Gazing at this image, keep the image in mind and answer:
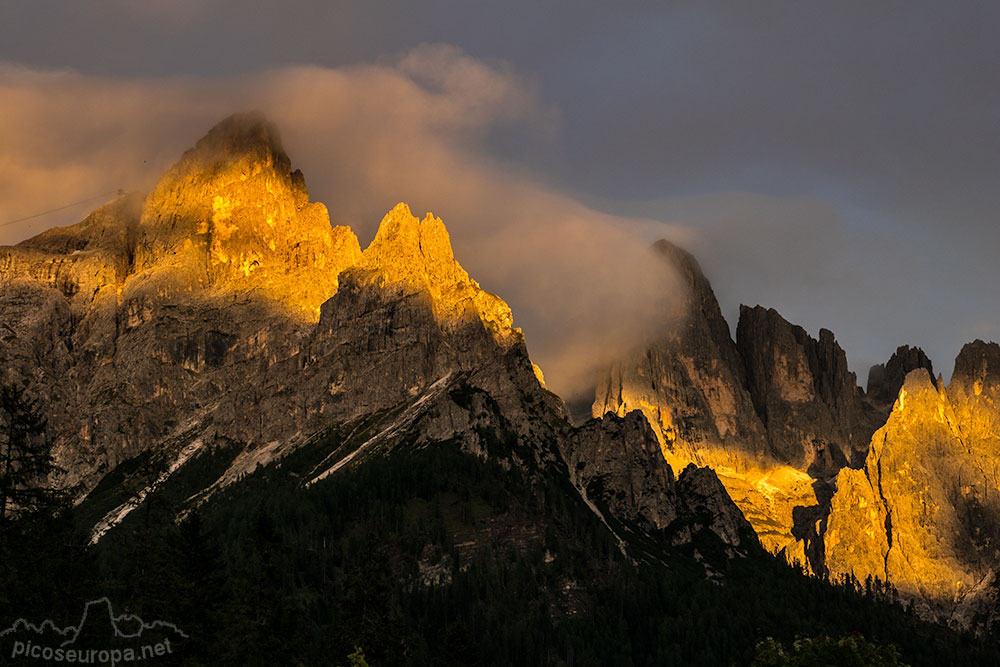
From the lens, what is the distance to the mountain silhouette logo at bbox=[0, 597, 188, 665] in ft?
217

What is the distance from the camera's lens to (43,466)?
6731 centimetres

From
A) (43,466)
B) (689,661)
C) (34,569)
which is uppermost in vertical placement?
(43,466)

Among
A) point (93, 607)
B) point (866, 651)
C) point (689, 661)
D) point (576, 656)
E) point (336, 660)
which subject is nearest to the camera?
point (866, 651)

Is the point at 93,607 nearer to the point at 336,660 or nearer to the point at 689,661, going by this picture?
the point at 336,660

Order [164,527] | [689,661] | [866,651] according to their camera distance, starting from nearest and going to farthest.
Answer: [866,651], [164,527], [689,661]

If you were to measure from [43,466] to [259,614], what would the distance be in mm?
22659

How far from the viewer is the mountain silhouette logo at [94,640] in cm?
6619

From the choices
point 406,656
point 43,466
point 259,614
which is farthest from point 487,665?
point 43,466

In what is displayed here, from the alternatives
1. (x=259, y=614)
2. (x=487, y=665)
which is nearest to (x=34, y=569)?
(x=259, y=614)

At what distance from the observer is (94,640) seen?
74500mm

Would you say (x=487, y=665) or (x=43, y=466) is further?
(x=487, y=665)

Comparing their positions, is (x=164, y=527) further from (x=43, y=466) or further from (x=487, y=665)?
(x=487, y=665)

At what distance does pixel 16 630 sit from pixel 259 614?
21.1 meters

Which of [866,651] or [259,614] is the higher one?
[259,614]
